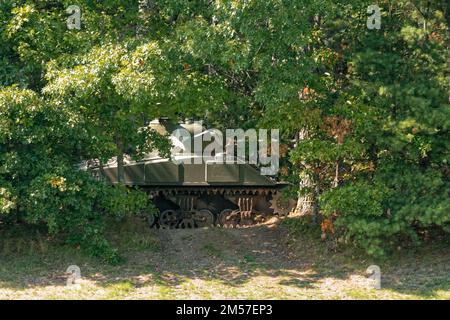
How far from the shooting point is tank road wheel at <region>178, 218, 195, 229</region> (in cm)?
1900

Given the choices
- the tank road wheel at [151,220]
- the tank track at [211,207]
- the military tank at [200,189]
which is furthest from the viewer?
the tank track at [211,207]

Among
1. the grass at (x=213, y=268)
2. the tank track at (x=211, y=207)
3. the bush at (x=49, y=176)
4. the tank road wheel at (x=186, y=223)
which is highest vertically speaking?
the bush at (x=49, y=176)

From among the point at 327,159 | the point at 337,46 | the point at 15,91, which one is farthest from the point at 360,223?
the point at 15,91

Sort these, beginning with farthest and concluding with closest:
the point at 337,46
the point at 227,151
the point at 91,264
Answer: the point at 227,151
the point at 337,46
the point at 91,264

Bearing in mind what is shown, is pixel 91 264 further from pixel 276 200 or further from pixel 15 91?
pixel 276 200

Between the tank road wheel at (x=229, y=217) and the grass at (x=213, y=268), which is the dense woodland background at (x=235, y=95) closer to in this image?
the grass at (x=213, y=268)

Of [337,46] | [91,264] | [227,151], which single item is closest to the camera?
[91,264]

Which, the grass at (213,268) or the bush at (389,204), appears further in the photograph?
the bush at (389,204)

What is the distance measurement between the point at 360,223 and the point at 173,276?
3420mm

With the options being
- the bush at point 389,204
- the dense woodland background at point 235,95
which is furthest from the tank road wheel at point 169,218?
the bush at point 389,204

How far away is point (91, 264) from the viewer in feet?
48.0

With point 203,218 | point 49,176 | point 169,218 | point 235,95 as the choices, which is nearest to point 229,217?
point 203,218

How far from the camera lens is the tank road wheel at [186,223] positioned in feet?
62.3

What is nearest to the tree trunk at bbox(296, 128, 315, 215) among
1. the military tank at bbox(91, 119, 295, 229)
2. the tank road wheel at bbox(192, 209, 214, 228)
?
the military tank at bbox(91, 119, 295, 229)
